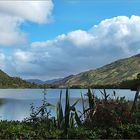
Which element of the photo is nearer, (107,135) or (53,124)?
(107,135)

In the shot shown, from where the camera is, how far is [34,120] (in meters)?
12.8

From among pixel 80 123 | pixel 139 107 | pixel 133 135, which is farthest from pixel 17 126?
pixel 139 107

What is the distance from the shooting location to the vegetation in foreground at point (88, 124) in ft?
36.2

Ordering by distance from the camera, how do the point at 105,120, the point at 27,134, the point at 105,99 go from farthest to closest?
1. the point at 105,99
2. the point at 105,120
3. the point at 27,134

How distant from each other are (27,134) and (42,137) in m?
0.41

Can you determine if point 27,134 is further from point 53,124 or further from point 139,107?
point 139,107

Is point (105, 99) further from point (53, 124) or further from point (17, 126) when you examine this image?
point (17, 126)

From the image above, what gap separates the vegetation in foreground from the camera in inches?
434

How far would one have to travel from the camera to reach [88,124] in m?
12.2

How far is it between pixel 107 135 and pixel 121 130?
0.40 metres

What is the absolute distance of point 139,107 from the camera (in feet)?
46.1

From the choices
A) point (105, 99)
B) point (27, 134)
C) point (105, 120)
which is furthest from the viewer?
point (105, 99)

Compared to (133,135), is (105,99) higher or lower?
higher

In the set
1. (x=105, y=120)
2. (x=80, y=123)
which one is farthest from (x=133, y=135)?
(x=80, y=123)
